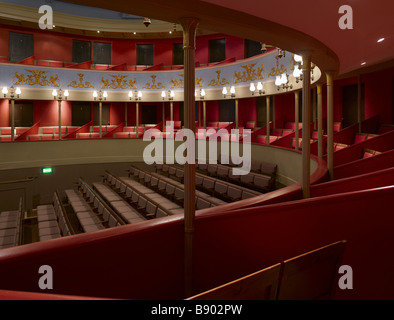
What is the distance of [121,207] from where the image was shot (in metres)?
8.66

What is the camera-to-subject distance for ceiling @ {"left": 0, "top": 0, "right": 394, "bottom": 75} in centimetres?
249

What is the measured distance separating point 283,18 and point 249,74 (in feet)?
28.7

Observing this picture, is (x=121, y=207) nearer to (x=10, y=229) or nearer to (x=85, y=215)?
(x=85, y=215)

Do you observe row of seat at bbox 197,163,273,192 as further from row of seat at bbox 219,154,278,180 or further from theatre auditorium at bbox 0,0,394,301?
row of seat at bbox 219,154,278,180

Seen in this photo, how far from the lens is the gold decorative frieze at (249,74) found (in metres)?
11.0

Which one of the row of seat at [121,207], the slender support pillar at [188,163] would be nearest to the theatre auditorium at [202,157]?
the slender support pillar at [188,163]

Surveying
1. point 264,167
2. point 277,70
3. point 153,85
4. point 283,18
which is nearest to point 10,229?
point 264,167

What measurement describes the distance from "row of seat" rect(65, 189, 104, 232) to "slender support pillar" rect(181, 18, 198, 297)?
16.9 ft

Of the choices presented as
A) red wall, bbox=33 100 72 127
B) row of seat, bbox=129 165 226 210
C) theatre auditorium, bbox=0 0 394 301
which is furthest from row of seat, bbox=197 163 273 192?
red wall, bbox=33 100 72 127

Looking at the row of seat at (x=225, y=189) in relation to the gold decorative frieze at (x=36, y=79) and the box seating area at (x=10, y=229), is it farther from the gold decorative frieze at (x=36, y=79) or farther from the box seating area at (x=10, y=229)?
the gold decorative frieze at (x=36, y=79)

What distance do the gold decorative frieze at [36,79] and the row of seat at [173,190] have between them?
4.84 m

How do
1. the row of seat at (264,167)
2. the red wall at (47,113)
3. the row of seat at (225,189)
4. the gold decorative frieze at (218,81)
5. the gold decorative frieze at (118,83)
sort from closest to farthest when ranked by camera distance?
the row of seat at (225,189) → the row of seat at (264,167) → the gold decorative frieze at (218,81) → the gold decorative frieze at (118,83) → the red wall at (47,113)
